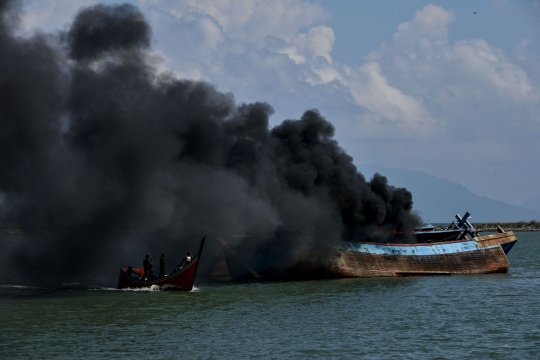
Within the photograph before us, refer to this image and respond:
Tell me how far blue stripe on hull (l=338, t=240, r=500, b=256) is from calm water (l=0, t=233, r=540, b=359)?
3.49 meters

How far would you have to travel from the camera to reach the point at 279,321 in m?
30.9

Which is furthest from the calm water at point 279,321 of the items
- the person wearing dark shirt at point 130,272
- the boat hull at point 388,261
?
the boat hull at point 388,261

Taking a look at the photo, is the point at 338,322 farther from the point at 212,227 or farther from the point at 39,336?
the point at 212,227

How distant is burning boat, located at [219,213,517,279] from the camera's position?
46.9 m

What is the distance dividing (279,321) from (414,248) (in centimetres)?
2175

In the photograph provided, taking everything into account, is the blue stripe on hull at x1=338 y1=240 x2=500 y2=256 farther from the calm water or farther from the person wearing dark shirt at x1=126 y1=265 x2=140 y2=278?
the person wearing dark shirt at x1=126 y1=265 x2=140 y2=278

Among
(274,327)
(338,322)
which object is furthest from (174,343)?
(338,322)

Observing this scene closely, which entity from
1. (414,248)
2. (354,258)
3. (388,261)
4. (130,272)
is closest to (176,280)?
(130,272)

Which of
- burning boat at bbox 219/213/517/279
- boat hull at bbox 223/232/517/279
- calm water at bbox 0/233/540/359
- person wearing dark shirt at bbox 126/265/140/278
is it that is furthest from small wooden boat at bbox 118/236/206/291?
boat hull at bbox 223/232/517/279

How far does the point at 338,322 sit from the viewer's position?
30.8 meters

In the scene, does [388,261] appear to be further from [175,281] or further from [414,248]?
[175,281]

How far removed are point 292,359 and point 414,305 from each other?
1426cm

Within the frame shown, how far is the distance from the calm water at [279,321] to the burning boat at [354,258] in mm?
2268

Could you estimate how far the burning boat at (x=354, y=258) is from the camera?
46.9 meters
